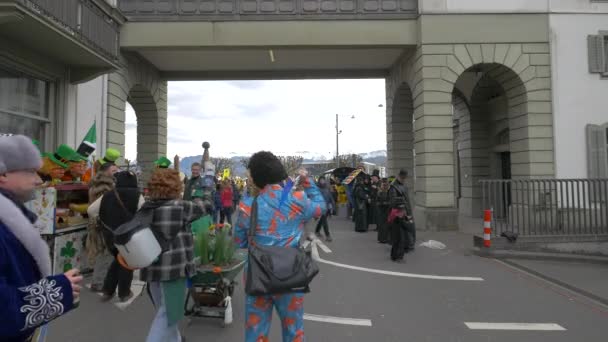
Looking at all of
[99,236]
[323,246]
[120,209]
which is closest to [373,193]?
[323,246]

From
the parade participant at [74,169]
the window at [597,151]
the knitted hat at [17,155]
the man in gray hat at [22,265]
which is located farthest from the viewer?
the window at [597,151]

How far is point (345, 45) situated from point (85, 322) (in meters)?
11.6

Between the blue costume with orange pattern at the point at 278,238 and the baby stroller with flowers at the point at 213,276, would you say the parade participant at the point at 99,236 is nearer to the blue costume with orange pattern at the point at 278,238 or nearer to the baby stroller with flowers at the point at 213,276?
the baby stroller with flowers at the point at 213,276

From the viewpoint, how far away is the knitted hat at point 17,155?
1.72 metres

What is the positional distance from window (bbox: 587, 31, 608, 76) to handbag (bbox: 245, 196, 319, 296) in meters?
14.3

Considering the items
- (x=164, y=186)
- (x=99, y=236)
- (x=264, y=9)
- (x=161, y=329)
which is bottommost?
(x=161, y=329)

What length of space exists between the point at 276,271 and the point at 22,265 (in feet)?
4.63

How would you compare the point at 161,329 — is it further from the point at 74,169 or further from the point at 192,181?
the point at 74,169

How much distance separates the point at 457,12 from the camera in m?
13.3

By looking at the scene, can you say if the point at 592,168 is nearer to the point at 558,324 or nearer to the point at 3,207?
the point at 558,324

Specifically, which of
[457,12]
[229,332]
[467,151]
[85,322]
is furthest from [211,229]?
[467,151]

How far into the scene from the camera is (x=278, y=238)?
2.79m

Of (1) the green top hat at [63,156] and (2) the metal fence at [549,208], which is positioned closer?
(1) the green top hat at [63,156]

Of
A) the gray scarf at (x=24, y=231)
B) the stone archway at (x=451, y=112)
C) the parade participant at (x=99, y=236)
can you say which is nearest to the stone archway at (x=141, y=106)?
the parade participant at (x=99, y=236)
